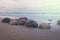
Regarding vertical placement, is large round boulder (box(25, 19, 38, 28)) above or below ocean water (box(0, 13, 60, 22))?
below

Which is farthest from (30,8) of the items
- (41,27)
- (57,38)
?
(57,38)

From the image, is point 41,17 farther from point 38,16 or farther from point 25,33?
point 25,33

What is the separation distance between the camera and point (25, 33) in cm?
121

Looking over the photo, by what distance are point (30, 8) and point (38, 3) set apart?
0.27ft

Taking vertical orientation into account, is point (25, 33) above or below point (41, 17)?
below

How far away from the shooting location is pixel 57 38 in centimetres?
119

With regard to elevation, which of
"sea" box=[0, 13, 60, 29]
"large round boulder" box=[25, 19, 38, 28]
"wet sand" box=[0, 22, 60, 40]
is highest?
"sea" box=[0, 13, 60, 29]

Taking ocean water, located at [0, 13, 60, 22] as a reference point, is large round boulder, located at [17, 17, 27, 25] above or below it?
below

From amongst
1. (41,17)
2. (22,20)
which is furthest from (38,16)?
(22,20)

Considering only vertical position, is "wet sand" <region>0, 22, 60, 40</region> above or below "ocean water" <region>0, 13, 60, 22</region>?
below

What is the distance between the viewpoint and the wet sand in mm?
1193

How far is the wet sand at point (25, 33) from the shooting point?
119 cm

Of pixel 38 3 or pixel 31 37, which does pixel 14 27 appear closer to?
pixel 31 37

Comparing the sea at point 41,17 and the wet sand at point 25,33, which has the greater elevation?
the sea at point 41,17
